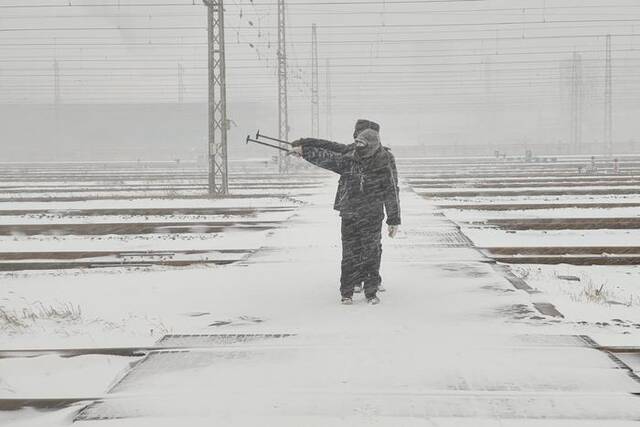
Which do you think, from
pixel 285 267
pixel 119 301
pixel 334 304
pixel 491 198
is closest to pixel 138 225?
pixel 285 267

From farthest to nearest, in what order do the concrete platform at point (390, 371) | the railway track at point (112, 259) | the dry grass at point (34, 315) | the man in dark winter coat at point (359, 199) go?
the railway track at point (112, 259) → the man in dark winter coat at point (359, 199) → the dry grass at point (34, 315) → the concrete platform at point (390, 371)

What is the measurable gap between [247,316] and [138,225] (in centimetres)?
785

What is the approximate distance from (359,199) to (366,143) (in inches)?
20.2

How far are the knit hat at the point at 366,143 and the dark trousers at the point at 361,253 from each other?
0.59 m

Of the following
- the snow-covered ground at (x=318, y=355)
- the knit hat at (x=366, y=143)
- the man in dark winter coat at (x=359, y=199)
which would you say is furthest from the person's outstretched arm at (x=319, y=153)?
the snow-covered ground at (x=318, y=355)

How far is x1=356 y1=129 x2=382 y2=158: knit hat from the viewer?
6.01 metres

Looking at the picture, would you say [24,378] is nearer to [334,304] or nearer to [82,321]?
[82,321]

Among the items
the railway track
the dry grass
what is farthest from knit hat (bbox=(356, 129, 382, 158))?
A: the railway track

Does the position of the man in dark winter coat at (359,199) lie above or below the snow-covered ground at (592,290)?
above

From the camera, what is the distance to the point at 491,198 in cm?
1897

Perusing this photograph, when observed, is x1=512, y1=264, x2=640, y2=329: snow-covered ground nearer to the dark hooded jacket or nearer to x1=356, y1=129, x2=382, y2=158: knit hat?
the dark hooded jacket

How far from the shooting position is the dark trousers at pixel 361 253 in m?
6.12

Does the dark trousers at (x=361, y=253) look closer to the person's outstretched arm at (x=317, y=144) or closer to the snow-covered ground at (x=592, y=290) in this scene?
the person's outstretched arm at (x=317, y=144)

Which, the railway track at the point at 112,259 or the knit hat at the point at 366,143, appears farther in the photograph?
the railway track at the point at 112,259
